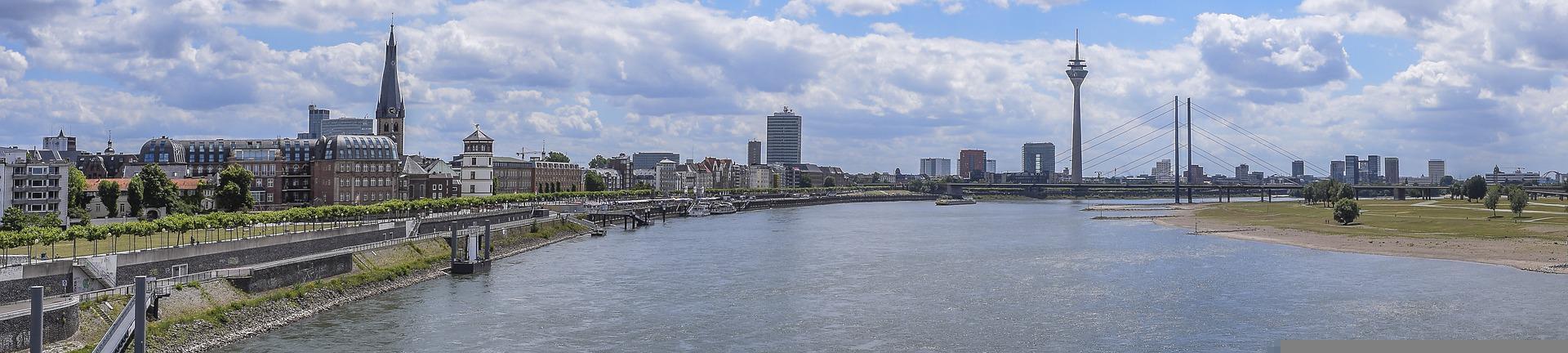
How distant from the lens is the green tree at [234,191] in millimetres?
74188

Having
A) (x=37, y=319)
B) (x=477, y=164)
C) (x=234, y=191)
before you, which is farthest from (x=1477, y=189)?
(x=37, y=319)

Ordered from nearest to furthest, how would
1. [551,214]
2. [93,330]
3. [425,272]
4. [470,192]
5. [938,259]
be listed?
[93,330]
[425,272]
[938,259]
[551,214]
[470,192]

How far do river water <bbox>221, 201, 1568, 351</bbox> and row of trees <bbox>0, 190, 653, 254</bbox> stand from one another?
9241 mm

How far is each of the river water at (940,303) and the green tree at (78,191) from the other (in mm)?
33355

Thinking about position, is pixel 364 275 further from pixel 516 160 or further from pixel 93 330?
pixel 516 160

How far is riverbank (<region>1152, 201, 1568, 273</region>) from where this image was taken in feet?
193

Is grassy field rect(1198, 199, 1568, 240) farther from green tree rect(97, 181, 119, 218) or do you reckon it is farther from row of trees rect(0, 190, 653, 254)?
green tree rect(97, 181, 119, 218)

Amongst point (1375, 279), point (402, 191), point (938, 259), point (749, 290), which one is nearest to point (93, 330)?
point (749, 290)

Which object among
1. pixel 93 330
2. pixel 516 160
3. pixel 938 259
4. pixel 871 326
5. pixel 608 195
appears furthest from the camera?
pixel 516 160

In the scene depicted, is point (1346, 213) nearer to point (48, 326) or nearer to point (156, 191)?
point (156, 191)

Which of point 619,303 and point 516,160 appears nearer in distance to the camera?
point 619,303

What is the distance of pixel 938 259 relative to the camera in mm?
65250

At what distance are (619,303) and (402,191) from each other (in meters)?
69.3

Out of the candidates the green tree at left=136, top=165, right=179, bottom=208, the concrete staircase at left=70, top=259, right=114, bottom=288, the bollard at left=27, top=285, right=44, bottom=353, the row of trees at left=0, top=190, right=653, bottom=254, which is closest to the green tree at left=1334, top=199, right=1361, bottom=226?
the row of trees at left=0, top=190, right=653, bottom=254
